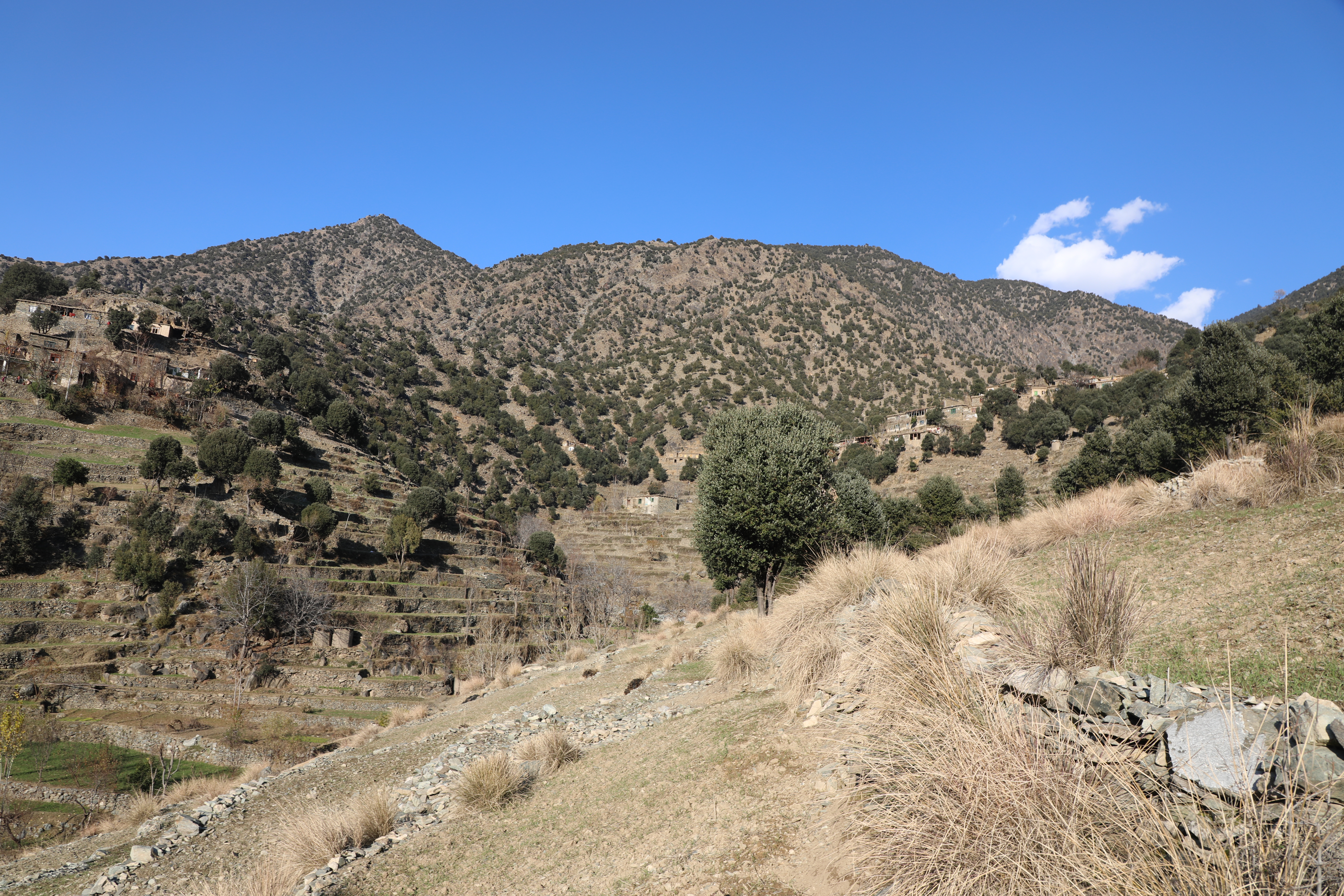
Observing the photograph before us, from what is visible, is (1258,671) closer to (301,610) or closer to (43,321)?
(301,610)

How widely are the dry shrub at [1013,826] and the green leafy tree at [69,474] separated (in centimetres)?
→ 5261

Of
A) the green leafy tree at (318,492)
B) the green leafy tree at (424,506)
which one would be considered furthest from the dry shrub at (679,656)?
the green leafy tree at (318,492)

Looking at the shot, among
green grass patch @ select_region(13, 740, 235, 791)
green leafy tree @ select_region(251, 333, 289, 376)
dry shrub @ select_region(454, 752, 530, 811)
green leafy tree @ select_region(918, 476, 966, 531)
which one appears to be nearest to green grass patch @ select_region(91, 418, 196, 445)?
green leafy tree @ select_region(251, 333, 289, 376)

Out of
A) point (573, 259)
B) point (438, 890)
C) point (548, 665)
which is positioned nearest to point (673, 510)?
point (548, 665)

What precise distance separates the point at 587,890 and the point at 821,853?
2013 millimetres

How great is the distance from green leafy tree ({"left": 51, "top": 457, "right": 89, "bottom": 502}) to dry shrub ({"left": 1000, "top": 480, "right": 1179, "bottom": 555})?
52.2 metres

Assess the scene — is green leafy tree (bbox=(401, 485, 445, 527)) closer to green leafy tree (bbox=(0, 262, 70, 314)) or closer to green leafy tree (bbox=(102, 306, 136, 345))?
green leafy tree (bbox=(102, 306, 136, 345))

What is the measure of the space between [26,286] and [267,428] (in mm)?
41092

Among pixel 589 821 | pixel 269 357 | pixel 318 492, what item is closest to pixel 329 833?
pixel 589 821

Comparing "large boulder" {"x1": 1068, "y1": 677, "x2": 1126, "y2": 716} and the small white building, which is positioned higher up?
"large boulder" {"x1": 1068, "y1": 677, "x2": 1126, "y2": 716}

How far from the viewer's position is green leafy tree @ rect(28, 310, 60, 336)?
58.7 m

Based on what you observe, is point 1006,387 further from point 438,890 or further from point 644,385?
point 438,890

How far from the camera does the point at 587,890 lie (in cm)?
496

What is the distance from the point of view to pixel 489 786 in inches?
307
